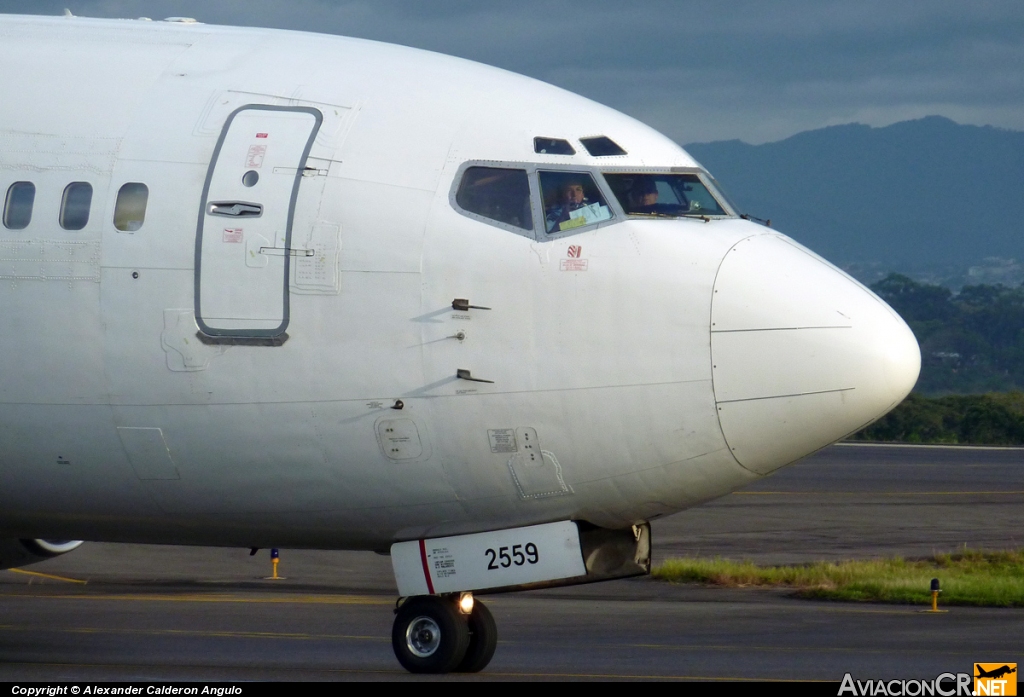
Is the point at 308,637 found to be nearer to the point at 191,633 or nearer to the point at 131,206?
the point at 191,633

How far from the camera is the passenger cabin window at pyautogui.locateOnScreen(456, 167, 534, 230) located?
12.4 m

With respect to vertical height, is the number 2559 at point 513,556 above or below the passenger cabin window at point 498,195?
below

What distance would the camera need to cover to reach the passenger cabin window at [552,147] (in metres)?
12.7

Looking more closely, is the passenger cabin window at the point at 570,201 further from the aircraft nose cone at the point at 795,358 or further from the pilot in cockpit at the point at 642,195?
the aircraft nose cone at the point at 795,358

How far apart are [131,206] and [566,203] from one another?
382cm

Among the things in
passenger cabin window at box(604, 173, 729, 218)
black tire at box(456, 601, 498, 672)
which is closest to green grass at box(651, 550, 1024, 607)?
black tire at box(456, 601, 498, 672)

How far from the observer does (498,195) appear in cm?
1255

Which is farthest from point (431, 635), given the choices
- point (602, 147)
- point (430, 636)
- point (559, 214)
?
point (602, 147)

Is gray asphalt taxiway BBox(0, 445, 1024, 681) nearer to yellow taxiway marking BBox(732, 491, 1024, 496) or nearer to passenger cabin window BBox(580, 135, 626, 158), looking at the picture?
yellow taxiway marking BBox(732, 491, 1024, 496)

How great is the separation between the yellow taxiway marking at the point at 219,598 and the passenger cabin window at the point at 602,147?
1253 centimetres

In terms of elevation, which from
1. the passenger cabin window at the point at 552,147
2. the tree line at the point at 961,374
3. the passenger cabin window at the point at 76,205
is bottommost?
→ the passenger cabin window at the point at 76,205

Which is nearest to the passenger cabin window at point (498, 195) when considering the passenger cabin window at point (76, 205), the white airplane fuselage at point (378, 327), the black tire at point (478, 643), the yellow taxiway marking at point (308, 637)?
the white airplane fuselage at point (378, 327)

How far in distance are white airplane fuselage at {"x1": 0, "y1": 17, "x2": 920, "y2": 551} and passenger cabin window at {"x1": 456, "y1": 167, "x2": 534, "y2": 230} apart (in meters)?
0.12

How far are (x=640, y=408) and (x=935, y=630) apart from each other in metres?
9.40
